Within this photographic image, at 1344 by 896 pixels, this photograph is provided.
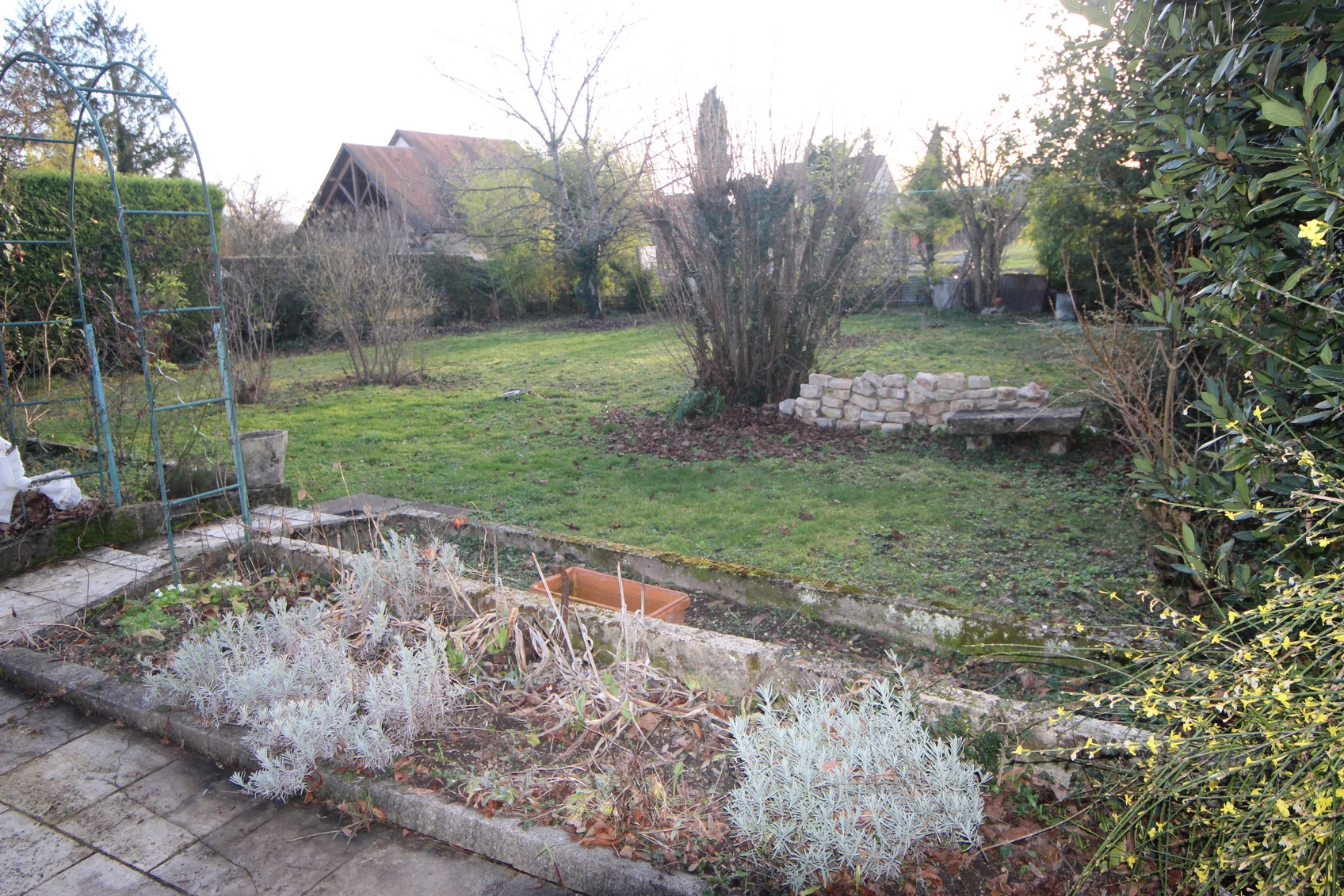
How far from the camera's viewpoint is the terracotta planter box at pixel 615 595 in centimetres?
346

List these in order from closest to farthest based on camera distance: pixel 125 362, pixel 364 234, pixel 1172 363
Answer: pixel 1172 363 → pixel 125 362 → pixel 364 234

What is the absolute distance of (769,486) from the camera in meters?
5.98

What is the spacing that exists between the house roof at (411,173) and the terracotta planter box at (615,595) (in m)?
18.7

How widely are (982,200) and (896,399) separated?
9668 mm

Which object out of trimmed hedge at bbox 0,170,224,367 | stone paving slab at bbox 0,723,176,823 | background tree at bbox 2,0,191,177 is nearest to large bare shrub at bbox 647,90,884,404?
trimmed hedge at bbox 0,170,224,367

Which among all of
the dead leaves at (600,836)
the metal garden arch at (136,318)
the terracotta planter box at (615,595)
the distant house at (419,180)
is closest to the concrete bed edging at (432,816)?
the dead leaves at (600,836)

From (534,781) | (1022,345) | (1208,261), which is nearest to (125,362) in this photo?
(534,781)

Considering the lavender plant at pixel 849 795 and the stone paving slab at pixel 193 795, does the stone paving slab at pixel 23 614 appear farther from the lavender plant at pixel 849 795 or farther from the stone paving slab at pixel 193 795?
the lavender plant at pixel 849 795

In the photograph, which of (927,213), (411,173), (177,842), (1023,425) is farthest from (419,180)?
(177,842)

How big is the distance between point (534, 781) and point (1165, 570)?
277 cm

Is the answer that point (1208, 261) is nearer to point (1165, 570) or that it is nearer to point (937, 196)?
point (1165, 570)

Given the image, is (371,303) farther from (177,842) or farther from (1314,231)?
(1314,231)

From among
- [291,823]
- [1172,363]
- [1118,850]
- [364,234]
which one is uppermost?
[364,234]

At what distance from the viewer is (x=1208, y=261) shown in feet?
7.52
